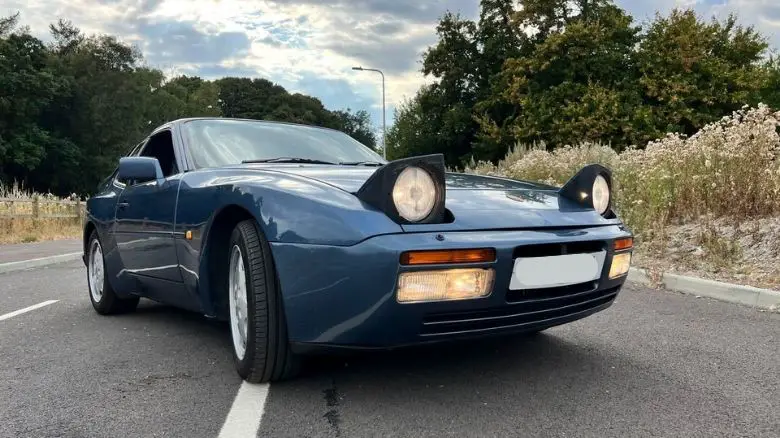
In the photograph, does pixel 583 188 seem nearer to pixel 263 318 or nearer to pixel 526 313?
pixel 526 313

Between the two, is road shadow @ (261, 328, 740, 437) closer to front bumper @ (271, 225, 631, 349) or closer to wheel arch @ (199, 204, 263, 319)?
front bumper @ (271, 225, 631, 349)

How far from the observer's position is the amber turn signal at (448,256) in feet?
7.57

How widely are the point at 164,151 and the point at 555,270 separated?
2793 millimetres

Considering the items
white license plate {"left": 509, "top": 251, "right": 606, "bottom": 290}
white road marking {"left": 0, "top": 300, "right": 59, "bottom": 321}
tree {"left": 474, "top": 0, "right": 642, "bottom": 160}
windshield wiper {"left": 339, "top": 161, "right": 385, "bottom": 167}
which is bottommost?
white road marking {"left": 0, "top": 300, "right": 59, "bottom": 321}

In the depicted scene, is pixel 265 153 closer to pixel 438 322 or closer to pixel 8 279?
pixel 438 322

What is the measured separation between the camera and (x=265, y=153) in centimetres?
376

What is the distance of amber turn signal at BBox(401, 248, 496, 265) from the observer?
7.57 ft

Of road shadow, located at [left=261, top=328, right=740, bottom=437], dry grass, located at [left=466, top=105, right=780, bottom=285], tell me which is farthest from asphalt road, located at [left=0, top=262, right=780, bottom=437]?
dry grass, located at [left=466, top=105, right=780, bottom=285]

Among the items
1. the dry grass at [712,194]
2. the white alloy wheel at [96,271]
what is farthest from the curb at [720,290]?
the white alloy wheel at [96,271]

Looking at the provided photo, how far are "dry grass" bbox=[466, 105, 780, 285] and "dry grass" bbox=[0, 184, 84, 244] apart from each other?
13.3 m

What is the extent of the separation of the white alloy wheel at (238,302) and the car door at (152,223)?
21.7 inches

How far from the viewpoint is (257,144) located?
385 centimetres

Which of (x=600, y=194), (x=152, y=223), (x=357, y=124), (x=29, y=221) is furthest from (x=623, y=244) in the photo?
(x=357, y=124)

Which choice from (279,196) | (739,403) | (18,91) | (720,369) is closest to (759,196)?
(720,369)
